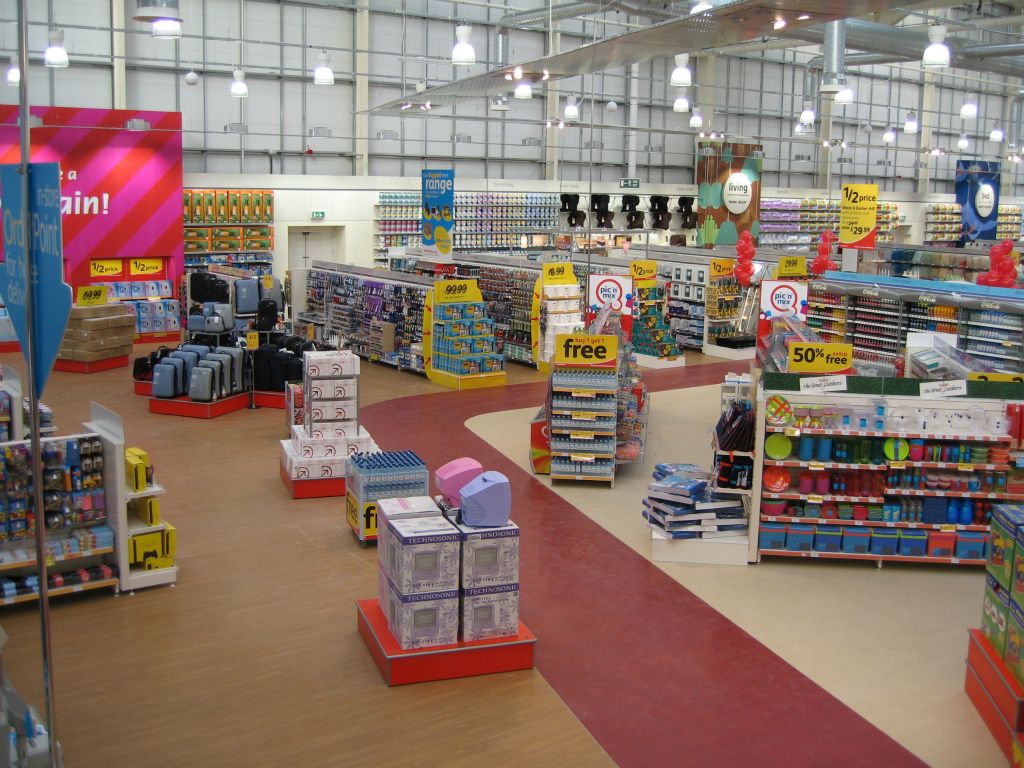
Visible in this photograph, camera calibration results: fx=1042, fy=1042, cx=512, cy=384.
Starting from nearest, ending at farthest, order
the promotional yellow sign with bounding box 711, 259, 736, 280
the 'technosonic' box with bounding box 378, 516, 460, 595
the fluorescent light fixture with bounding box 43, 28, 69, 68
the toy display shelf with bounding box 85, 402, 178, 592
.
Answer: the 'technosonic' box with bounding box 378, 516, 460, 595 < the toy display shelf with bounding box 85, 402, 178, 592 < the fluorescent light fixture with bounding box 43, 28, 69, 68 < the promotional yellow sign with bounding box 711, 259, 736, 280

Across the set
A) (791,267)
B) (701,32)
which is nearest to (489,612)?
(701,32)

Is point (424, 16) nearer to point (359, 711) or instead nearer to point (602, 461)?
point (602, 461)

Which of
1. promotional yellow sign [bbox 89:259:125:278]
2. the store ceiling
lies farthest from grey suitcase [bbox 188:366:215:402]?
promotional yellow sign [bbox 89:259:125:278]

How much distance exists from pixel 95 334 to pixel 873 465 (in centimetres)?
1234

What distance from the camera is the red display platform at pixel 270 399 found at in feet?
45.2

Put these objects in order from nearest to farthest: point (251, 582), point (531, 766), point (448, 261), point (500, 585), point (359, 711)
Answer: point (531, 766)
point (359, 711)
point (500, 585)
point (251, 582)
point (448, 261)

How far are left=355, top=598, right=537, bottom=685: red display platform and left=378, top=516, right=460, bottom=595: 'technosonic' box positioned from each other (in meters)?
0.38

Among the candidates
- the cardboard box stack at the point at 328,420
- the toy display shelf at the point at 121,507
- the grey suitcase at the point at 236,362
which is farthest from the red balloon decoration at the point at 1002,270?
the toy display shelf at the point at 121,507

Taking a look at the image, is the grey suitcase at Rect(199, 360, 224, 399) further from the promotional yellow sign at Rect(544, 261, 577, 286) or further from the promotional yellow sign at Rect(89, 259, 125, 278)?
the promotional yellow sign at Rect(89, 259, 125, 278)

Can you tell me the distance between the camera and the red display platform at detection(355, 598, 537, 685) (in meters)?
6.28

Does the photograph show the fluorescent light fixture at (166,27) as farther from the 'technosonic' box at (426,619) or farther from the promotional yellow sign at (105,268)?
the promotional yellow sign at (105,268)

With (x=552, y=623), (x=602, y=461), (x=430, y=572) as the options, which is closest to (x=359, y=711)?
(x=430, y=572)

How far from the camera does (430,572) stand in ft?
20.6

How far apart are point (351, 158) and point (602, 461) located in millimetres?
16215
